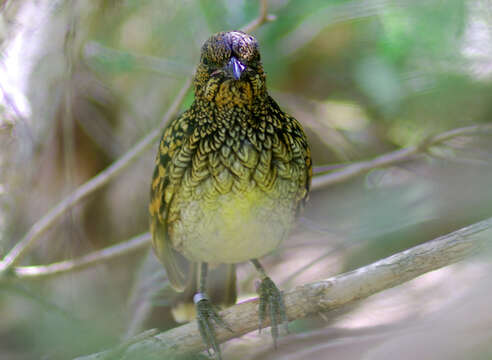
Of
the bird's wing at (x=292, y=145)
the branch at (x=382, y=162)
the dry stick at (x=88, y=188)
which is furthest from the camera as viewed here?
the branch at (x=382, y=162)

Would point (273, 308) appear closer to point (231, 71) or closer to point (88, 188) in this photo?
point (231, 71)

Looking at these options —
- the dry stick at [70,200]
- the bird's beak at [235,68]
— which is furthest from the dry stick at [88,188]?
the bird's beak at [235,68]

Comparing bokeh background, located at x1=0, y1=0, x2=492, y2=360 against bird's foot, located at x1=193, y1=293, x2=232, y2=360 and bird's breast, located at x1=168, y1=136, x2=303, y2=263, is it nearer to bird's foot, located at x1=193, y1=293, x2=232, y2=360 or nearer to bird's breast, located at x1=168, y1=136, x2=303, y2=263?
bird's foot, located at x1=193, y1=293, x2=232, y2=360

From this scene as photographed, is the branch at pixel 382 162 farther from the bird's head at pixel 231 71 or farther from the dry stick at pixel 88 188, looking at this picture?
the bird's head at pixel 231 71

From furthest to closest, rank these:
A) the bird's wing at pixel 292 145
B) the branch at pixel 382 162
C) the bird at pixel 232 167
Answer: the branch at pixel 382 162 < the bird's wing at pixel 292 145 < the bird at pixel 232 167

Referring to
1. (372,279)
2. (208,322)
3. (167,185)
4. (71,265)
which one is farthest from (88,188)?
(372,279)

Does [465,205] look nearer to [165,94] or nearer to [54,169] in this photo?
[165,94]

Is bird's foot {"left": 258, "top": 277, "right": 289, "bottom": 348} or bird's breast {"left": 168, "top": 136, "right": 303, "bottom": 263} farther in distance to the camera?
bird's foot {"left": 258, "top": 277, "right": 289, "bottom": 348}

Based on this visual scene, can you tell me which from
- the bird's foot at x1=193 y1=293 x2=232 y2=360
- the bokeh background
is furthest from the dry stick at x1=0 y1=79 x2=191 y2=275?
the bird's foot at x1=193 y1=293 x2=232 y2=360
